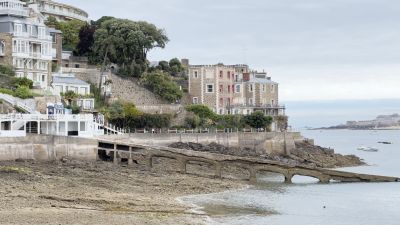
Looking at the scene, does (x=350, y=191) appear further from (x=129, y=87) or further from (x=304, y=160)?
(x=129, y=87)

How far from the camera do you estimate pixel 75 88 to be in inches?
2926


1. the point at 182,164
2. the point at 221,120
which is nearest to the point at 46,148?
Result: the point at 182,164

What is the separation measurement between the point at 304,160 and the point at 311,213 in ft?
101

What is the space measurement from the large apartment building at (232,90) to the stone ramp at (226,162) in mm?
28225

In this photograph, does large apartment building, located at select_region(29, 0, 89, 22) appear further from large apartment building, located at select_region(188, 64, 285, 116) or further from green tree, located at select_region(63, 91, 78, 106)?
green tree, located at select_region(63, 91, 78, 106)

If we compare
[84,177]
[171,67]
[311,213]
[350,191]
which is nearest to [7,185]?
[84,177]

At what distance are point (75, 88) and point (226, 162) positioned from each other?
79.7ft

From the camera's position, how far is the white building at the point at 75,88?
7093 centimetres

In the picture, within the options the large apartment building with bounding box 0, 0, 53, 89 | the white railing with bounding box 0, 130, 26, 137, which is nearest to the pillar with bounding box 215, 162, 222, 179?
the white railing with bounding box 0, 130, 26, 137

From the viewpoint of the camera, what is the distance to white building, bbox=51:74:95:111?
70925 millimetres

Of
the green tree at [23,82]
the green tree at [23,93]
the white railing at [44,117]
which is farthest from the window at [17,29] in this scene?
the white railing at [44,117]

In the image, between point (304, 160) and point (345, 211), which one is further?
point (304, 160)

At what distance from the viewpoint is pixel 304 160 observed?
71625mm

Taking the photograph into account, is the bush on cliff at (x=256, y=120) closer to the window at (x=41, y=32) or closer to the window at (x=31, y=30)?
the window at (x=41, y=32)
